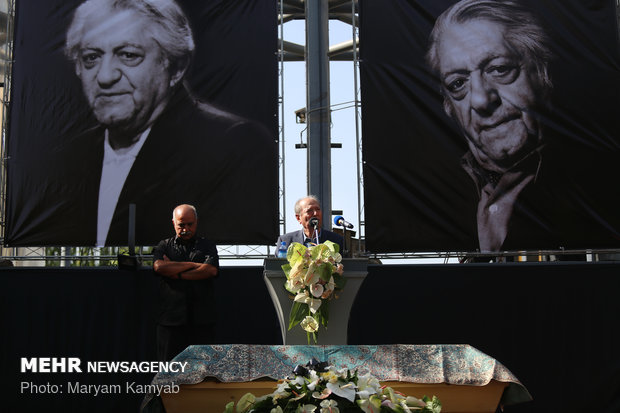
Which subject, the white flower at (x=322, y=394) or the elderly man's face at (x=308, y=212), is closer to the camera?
the white flower at (x=322, y=394)

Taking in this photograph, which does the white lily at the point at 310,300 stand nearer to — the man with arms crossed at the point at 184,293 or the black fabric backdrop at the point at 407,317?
the man with arms crossed at the point at 184,293

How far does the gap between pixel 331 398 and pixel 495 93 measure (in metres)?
4.30

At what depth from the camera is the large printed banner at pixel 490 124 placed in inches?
203

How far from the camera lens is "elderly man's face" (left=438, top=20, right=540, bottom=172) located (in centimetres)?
526

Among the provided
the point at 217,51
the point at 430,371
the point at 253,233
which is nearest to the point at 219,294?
the point at 253,233

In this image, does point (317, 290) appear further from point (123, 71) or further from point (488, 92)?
point (123, 71)

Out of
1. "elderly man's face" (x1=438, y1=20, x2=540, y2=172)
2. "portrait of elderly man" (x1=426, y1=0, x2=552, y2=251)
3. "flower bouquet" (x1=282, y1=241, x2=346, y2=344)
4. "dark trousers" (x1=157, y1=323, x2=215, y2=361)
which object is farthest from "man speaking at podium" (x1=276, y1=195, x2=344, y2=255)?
"elderly man's face" (x1=438, y1=20, x2=540, y2=172)

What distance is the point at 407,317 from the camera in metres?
4.66

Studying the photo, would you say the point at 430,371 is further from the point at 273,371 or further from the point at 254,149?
the point at 254,149

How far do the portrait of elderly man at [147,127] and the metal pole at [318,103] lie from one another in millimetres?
439

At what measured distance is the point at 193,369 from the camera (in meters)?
2.04

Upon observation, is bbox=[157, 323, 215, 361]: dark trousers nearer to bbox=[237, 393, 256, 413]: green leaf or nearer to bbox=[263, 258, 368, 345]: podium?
bbox=[263, 258, 368, 345]: podium

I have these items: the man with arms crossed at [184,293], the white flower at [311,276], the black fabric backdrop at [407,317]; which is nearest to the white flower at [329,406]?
the white flower at [311,276]

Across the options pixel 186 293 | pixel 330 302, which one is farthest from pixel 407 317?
pixel 330 302
